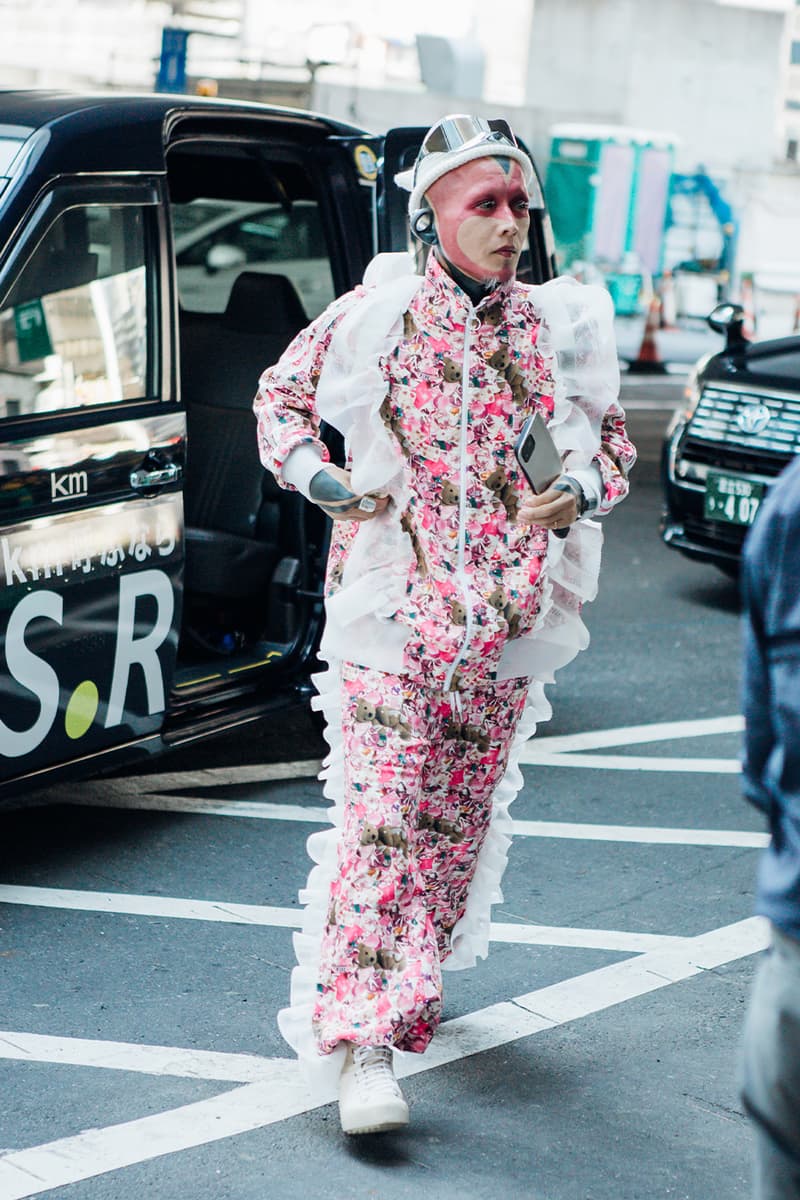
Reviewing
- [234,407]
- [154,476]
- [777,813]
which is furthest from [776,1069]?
[234,407]

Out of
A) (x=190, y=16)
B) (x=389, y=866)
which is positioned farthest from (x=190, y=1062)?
(x=190, y=16)

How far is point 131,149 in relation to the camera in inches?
171

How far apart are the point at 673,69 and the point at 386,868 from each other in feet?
94.4

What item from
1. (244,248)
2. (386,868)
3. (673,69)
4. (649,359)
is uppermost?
(673,69)

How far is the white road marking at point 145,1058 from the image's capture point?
135 inches

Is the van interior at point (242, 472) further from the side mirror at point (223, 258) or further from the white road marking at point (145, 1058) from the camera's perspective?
the side mirror at point (223, 258)

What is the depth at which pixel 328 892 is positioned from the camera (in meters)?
3.30

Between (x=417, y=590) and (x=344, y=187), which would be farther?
(x=344, y=187)

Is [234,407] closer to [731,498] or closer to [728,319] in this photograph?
[731,498]

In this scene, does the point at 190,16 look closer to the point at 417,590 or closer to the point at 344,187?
the point at 344,187

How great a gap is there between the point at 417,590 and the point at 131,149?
1.77 m

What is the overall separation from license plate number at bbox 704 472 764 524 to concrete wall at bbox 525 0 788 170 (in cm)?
2257

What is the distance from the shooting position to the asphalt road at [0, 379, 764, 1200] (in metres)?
3.13

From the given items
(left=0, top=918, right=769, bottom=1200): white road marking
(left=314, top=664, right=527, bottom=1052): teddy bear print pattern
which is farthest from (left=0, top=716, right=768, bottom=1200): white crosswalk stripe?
(left=314, top=664, right=527, bottom=1052): teddy bear print pattern
